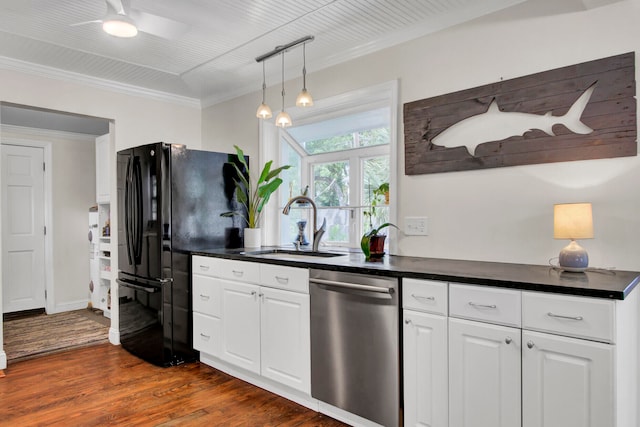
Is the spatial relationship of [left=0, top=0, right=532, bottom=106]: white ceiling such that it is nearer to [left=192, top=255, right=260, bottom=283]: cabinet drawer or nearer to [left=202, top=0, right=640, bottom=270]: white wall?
[left=202, top=0, right=640, bottom=270]: white wall

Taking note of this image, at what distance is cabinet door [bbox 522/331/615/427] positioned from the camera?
4.78 ft

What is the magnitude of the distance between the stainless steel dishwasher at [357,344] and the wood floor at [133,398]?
0.88 feet

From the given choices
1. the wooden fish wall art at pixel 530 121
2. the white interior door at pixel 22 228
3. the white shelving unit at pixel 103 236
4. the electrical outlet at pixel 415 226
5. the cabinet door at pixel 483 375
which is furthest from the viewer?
the white interior door at pixel 22 228

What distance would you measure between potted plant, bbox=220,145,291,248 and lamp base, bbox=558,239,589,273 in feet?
7.14

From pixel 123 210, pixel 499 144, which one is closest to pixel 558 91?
pixel 499 144

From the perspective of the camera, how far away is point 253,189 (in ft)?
12.8

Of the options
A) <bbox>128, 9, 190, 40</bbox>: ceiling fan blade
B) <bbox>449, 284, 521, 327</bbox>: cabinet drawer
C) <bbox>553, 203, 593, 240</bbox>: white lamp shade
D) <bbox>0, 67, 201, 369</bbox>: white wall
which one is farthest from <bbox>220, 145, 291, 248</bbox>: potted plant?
<bbox>553, 203, 593, 240</bbox>: white lamp shade

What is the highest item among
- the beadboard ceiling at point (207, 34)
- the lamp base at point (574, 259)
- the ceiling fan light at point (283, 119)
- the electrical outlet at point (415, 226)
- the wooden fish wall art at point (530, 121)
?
the beadboard ceiling at point (207, 34)

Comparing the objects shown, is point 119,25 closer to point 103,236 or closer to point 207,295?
point 207,295

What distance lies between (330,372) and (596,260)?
1485 millimetres

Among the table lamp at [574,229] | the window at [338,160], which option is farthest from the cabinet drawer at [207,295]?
the table lamp at [574,229]

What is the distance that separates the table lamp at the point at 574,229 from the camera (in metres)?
1.82

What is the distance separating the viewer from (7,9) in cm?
240

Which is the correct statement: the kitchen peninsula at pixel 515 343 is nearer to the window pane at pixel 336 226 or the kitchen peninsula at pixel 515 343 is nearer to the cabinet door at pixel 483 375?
the cabinet door at pixel 483 375
